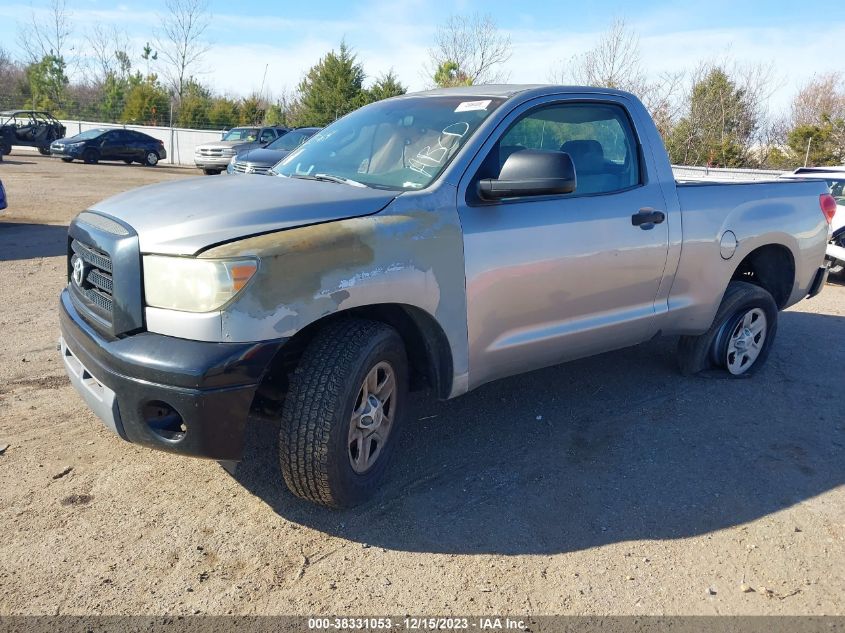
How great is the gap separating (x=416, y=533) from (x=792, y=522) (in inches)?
70.1

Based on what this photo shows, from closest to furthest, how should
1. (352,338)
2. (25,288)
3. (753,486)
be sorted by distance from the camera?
(352,338)
(753,486)
(25,288)

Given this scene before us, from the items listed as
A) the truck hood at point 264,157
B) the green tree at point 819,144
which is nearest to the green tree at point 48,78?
the truck hood at point 264,157

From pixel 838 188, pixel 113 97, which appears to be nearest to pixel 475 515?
pixel 838 188

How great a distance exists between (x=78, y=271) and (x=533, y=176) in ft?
7.10

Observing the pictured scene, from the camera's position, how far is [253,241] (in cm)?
275

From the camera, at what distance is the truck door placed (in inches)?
136

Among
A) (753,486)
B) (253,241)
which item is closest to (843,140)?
(753,486)

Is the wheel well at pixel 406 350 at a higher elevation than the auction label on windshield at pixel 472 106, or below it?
below

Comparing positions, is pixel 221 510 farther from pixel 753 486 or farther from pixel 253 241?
pixel 753 486

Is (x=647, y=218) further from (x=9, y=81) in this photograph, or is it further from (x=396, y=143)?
(x=9, y=81)

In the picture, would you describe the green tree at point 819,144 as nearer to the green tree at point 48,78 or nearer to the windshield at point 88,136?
the windshield at point 88,136

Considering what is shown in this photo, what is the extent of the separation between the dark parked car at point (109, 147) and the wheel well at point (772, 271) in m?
25.6

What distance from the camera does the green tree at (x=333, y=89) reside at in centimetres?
3691

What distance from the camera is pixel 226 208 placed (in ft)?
9.71
